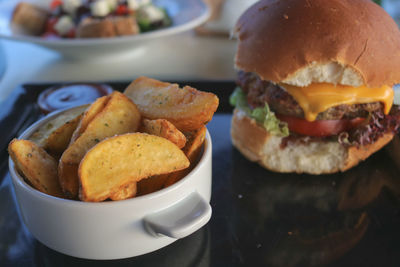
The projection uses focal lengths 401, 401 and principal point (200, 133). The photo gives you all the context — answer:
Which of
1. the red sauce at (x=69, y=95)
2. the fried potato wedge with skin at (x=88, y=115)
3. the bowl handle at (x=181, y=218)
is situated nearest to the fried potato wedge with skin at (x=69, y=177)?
the fried potato wedge with skin at (x=88, y=115)

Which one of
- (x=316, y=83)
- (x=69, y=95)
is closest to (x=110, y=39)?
(x=69, y=95)

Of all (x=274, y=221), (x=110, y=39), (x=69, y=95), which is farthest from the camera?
(x=110, y=39)

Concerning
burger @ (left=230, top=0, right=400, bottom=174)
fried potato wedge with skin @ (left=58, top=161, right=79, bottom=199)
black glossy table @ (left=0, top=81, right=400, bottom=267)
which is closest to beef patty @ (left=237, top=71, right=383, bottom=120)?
burger @ (left=230, top=0, right=400, bottom=174)

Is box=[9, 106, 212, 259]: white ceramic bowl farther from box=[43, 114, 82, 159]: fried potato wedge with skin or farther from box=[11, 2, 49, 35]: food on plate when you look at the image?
box=[11, 2, 49, 35]: food on plate

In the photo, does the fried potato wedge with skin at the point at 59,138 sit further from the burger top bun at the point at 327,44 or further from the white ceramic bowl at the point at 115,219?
the burger top bun at the point at 327,44

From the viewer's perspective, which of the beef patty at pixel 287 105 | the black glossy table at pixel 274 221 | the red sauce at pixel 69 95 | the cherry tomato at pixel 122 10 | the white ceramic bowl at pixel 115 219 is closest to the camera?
the white ceramic bowl at pixel 115 219

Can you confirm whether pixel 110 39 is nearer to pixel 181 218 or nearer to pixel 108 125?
pixel 108 125
